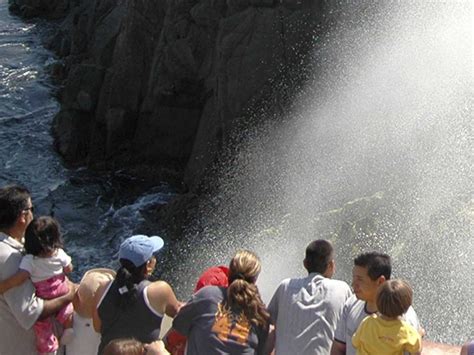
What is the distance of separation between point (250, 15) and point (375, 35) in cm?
349

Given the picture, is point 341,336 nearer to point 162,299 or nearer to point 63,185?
point 162,299

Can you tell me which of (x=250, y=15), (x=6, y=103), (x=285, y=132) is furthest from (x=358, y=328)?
(x=6, y=103)

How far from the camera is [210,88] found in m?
20.2

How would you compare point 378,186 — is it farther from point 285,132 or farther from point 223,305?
point 223,305

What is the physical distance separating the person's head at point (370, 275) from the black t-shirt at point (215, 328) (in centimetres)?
68

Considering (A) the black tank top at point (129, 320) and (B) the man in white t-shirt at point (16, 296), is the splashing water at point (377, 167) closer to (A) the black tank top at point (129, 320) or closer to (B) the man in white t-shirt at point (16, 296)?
(A) the black tank top at point (129, 320)

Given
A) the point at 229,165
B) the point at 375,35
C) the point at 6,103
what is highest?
the point at 375,35

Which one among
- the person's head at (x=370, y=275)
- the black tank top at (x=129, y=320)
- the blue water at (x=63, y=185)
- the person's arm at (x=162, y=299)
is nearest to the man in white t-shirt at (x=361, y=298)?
the person's head at (x=370, y=275)

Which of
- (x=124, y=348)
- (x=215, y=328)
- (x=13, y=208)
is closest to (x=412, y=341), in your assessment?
(x=215, y=328)

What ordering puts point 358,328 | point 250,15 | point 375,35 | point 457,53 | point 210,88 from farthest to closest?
point 210,88 → point 250,15 → point 375,35 → point 457,53 → point 358,328

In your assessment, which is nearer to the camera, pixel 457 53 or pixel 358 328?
pixel 358 328

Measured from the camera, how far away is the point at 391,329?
4.04 meters

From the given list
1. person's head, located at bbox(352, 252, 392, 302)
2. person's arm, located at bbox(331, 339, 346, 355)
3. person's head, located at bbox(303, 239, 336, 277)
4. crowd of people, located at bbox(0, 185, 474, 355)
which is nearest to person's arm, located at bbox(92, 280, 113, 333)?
crowd of people, located at bbox(0, 185, 474, 355)

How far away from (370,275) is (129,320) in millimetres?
1595
